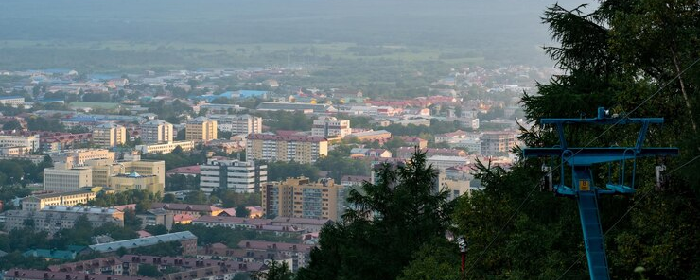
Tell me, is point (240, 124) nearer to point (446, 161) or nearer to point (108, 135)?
point (108, 135)

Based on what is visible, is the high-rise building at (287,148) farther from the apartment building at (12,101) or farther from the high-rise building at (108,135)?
the apartment building at (12,101)

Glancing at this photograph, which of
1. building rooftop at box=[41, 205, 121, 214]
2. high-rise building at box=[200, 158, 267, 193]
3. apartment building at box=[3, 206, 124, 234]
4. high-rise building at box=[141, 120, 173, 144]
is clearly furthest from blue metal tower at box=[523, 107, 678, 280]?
high-rise building at box=[141, 120, 173, 144]

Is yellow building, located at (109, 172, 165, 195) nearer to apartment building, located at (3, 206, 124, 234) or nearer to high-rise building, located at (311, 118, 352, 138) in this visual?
apartment building, located at (3, 206, 124, 234)

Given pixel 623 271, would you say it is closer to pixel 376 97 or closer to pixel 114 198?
pixel 114 198

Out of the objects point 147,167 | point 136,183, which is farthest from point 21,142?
point 136,183

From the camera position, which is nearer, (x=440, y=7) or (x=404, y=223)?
(x=404, y=223)

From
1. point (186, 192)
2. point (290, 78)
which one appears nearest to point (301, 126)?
point (186, 192)
